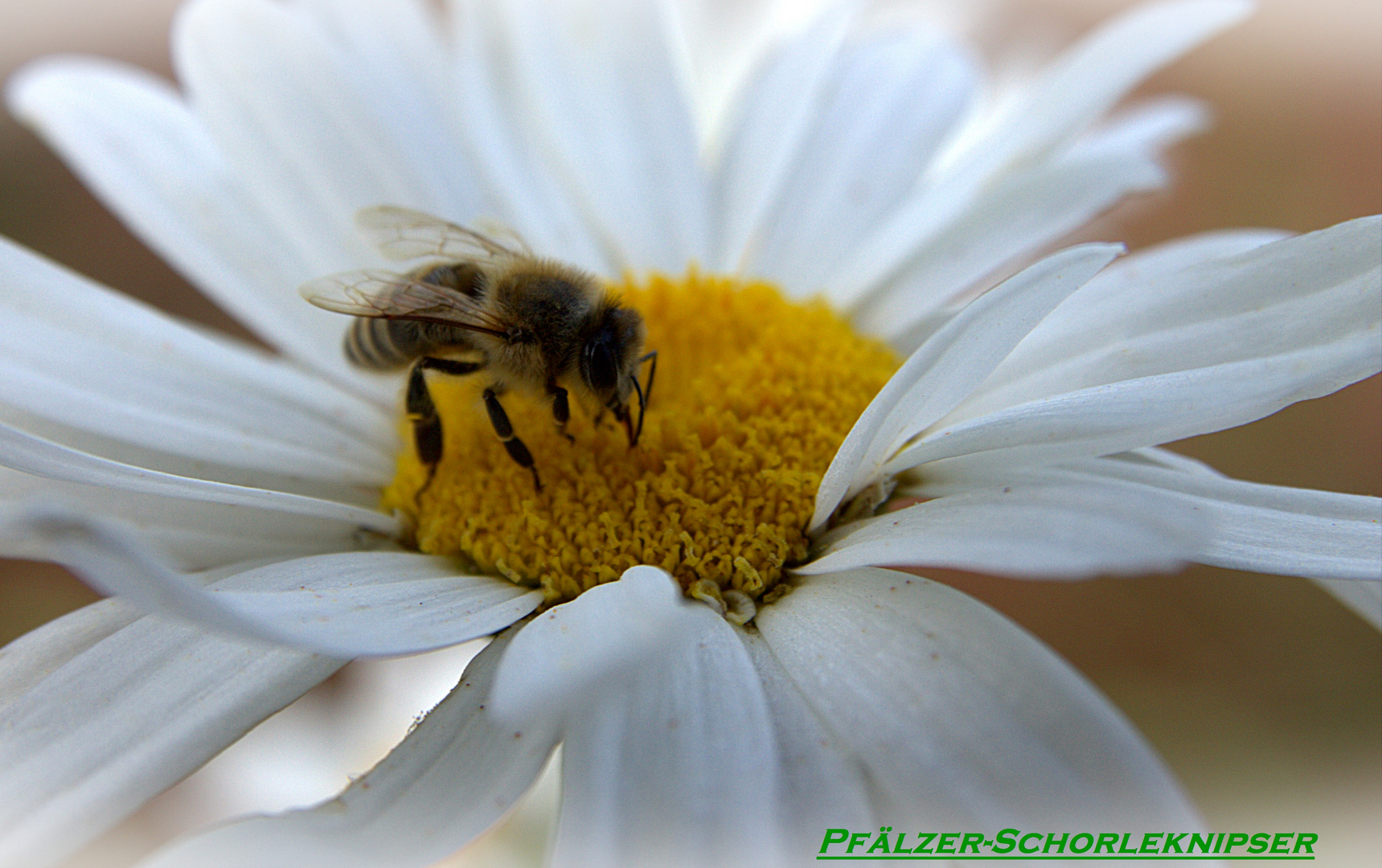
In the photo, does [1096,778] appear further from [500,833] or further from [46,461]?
[500,833]

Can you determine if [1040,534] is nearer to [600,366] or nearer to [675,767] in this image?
[675,767]

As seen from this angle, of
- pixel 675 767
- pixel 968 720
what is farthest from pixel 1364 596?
pixel 675 767

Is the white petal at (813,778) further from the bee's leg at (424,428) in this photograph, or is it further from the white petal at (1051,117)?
the white petal at (1051,117)

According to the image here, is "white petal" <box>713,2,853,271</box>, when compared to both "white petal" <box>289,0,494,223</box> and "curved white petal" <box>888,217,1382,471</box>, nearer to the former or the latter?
"white petal" <box>289,0,494,223</box>

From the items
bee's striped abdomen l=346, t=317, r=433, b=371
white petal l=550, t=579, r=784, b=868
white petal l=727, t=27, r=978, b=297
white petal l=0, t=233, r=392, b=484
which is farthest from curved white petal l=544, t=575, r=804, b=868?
white petal l=727, t=27, r=978, b=297

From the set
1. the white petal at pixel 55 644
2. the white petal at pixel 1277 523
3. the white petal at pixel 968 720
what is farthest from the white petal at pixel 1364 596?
the white petal at pixel 55 644
